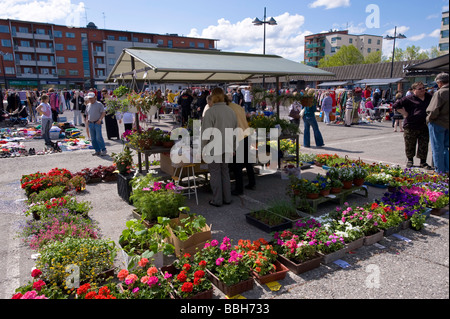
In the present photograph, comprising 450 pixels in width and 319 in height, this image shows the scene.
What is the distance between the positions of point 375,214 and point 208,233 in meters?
2.38

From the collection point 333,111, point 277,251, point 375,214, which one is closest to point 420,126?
point 375,214

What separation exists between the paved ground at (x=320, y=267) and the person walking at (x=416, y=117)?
217cm

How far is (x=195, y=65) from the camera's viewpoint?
5781 mm

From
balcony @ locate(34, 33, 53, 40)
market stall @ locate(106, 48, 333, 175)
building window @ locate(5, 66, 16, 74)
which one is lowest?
market stall @ locate(106, 48, 333, 175)

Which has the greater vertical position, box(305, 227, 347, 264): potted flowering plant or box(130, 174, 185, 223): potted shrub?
box(130, 174, 185, 223): potted shrub

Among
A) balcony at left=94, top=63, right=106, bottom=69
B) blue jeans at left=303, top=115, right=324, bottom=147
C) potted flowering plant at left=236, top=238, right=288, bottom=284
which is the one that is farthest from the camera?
balcony at left=94, top=63, right=106, bottom=69

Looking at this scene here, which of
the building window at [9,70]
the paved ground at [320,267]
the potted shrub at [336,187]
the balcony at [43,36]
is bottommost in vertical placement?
the paved ground at [320,267]

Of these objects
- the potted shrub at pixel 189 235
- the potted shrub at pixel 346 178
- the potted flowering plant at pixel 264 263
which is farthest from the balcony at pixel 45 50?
the potted flowering plant at pixel 264 263

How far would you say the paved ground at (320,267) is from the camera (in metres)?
3.24

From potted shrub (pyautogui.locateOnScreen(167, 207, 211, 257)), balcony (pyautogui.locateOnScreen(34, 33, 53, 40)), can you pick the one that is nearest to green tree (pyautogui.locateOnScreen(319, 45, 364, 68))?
balcony (pyautogui.locateOnScreen(34, 33, 53, 40))

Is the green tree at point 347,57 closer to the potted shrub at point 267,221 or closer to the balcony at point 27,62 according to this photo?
the balcony at point 27,62

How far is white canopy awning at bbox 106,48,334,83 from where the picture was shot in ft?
18.3

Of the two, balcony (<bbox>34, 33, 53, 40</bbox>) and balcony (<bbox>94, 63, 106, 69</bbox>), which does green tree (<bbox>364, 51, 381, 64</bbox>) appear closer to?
balcony (<bbox>94, 63, 106, 69</bbox>)

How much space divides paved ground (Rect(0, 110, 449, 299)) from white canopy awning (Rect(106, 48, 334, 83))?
2.44 meters
